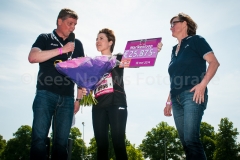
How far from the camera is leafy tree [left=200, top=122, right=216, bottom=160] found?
54219 mm

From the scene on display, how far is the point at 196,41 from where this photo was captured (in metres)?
4.11

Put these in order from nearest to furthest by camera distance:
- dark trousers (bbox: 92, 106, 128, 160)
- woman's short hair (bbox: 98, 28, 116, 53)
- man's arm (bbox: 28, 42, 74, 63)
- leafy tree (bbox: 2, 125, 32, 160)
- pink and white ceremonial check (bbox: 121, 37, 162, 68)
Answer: man's arm (bbox: 28, 42, 74, 63)
dark trousers (bbox: 92, 106, 128, 160)
pink and white ceremonial check (bbox: 121, 37, 162, 68)
woman's short hair (bbox: 98, 28, 116, 53)
leafy tree (bbox: 2, 125, 32, 160)

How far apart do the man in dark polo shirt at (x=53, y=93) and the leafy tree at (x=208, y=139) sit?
55.5 metres

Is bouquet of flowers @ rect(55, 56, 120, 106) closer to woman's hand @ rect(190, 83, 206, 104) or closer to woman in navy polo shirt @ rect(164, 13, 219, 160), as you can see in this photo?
woman in navy polo shirt @ rect(164, 13, 219, 160)

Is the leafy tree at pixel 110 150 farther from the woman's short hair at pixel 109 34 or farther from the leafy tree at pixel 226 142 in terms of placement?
the woman's short hair at pixel 109 34

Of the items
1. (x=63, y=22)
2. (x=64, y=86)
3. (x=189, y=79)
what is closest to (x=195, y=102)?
(x=189, y=79)

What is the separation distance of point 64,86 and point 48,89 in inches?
12.2

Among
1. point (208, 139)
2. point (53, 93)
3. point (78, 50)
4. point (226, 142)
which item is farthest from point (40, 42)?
point (208, 139)

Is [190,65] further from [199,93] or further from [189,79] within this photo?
[199,93]

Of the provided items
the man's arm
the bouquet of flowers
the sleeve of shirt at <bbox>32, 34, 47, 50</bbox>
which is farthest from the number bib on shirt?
the sleeve of shirt at <bbox>32, 34, 47, 50</bbox>

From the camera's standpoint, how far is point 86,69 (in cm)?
419

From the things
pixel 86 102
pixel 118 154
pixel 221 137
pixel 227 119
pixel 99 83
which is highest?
pixel 227 119

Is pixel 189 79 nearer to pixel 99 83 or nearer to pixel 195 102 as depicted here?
pixel 195 102

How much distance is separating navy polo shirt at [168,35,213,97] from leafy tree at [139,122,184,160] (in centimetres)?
5177
